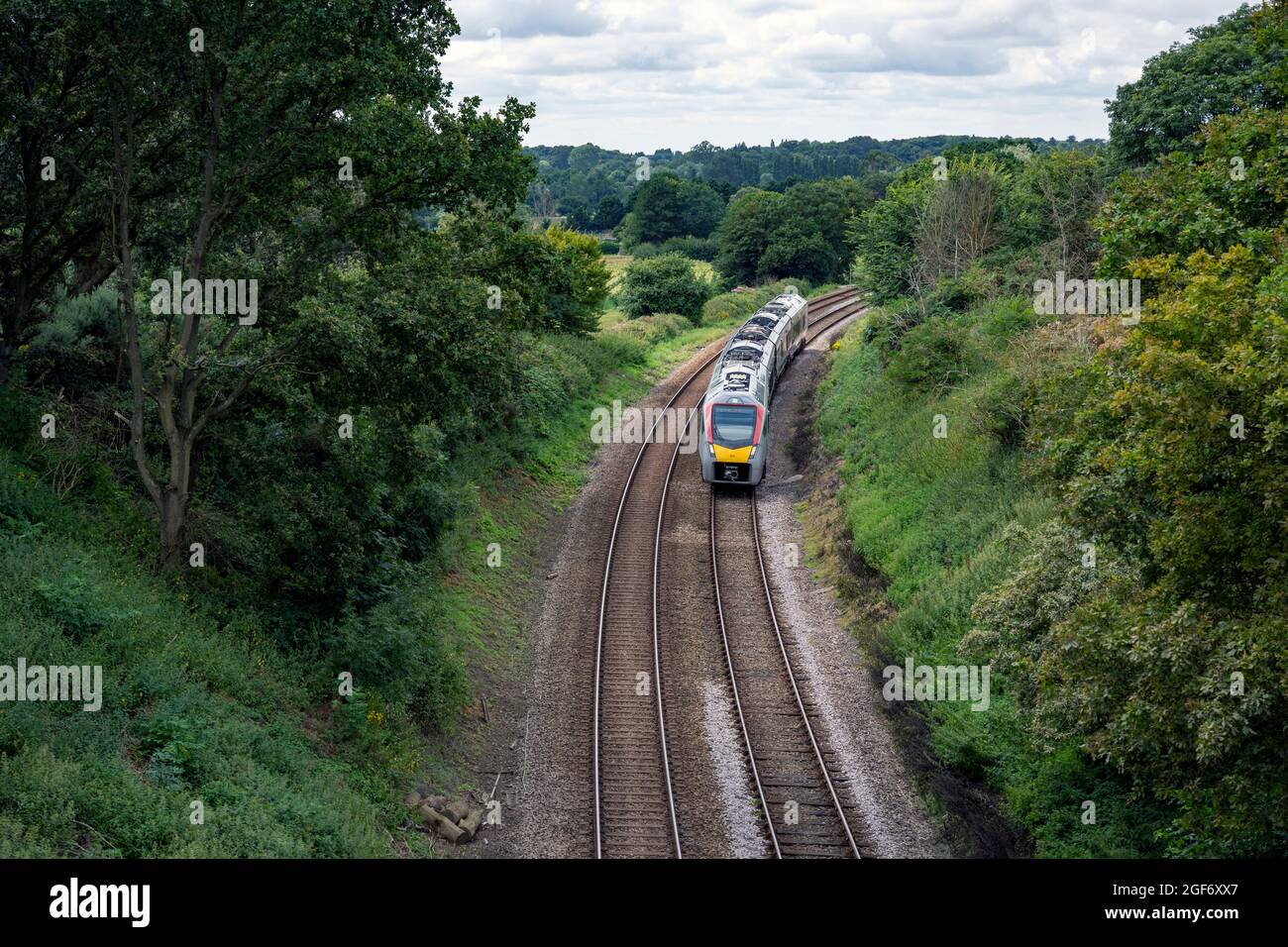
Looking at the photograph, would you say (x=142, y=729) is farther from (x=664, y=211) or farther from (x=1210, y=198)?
(x=664, y=211)

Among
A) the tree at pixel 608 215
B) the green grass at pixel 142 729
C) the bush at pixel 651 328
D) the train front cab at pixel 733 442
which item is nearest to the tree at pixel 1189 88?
the train front cab at pixel 733 442

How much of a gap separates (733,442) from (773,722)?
1286cm

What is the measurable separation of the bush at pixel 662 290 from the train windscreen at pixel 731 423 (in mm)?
31196

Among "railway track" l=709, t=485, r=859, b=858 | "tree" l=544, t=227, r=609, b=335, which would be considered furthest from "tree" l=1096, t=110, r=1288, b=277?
"tree" l=544, t=227, r=609, b=335

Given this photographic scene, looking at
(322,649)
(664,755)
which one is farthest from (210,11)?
(664,755)

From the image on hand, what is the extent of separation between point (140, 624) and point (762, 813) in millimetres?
9697

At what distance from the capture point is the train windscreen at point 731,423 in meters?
31.2

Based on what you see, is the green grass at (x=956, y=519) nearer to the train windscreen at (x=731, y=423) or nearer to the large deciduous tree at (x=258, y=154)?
the train windscreen at (x=731, y=423)

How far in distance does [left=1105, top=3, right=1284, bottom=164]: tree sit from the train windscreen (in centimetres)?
1653

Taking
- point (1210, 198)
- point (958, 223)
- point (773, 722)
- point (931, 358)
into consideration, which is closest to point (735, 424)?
point (931, 358)

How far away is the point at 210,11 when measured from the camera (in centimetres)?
1463

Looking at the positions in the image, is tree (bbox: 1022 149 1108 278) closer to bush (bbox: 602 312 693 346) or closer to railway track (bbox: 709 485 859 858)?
railway track (bbox: 709 485 859 858)

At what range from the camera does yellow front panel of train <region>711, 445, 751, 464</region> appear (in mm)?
31000

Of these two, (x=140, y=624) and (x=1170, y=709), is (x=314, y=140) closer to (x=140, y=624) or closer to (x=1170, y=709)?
(x=140, y=624)
